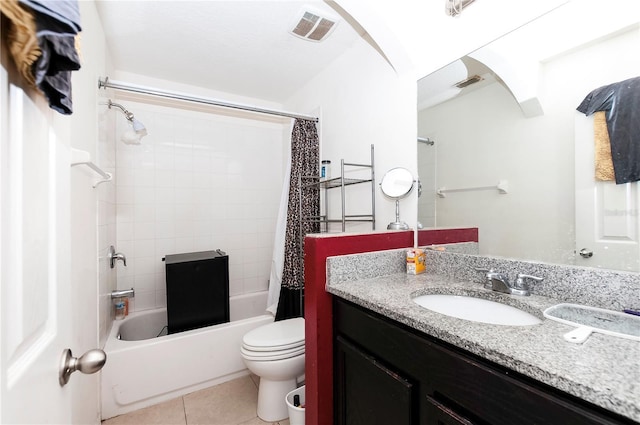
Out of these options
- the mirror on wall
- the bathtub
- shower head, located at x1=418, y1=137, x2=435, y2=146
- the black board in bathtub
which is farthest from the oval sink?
the black board in bathtub

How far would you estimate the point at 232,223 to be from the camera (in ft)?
9.27

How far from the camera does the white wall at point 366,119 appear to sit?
1.58 m

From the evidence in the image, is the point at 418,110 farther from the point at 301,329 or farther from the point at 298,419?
the point at 298,419

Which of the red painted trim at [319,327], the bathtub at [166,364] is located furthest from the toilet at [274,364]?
the bathtub at [166,364]

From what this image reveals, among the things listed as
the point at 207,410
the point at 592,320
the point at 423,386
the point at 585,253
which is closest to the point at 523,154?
the point at 585,253

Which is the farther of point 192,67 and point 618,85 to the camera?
point 192,67

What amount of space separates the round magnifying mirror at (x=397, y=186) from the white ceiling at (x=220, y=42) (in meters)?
1.03

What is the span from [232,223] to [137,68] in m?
1.54

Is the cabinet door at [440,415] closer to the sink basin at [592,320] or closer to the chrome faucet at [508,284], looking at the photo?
the sink basin at [592,320]

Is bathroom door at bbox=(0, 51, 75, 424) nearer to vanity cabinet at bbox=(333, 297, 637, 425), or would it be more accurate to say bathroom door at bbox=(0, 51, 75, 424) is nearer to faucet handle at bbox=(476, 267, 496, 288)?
vanity cabinet at bbox=(333, 297, 637, 425)

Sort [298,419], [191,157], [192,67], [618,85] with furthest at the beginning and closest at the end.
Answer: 1. [191,157]
2. [192,67]
3. [298,419]
4. [618,85]

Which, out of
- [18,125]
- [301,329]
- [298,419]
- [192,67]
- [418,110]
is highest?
[192,67]

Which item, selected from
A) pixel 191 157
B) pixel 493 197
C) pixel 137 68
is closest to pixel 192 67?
pixel 137 68

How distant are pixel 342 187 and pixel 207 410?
1.59 m
